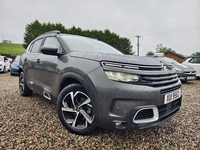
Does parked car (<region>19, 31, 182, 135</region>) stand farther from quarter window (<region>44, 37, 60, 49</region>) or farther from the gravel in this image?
quarter window (<region>44, 37, 60, 49</region>)

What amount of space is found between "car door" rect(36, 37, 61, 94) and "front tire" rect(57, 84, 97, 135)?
0.45 m

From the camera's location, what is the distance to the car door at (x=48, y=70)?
2.36m

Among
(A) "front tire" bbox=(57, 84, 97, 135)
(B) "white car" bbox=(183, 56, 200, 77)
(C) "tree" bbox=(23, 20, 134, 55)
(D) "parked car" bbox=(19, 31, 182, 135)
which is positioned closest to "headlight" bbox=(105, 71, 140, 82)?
(D) "parked car" bbox=(19, 31, 182, 135)

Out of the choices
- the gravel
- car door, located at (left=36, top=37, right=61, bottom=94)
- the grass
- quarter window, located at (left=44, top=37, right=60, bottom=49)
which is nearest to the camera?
the gravel

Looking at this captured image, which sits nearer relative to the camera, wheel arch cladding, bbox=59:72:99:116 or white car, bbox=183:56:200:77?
wheel arch cladding, bbox=59:72:99:116

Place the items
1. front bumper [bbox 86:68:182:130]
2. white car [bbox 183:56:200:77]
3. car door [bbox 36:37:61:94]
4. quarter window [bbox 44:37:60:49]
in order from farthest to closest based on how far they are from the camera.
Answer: white car [bbox 183:56:200:77] < quarter window [bbox 44:37:60:49] < car door [bbox 36:37:61:94] < front bumper [bbox 86:68:182:130]

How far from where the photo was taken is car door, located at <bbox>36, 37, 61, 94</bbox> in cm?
236

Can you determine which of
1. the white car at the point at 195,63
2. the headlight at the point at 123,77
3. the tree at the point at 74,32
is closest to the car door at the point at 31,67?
the headlight at the point at 123,77

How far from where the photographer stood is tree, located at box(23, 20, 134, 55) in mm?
26250

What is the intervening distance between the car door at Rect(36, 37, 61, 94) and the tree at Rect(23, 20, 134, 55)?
74.4 feet

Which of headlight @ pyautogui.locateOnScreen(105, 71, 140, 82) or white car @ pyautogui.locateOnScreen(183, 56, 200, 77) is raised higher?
white car @ pyautogui.locateOnScreen(183, 56, 200, 77)

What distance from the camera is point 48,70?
98.6 inches

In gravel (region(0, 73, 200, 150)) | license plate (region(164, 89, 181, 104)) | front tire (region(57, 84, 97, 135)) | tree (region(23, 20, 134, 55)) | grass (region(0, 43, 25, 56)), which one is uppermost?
tree (region(23, 20, 134, 55))

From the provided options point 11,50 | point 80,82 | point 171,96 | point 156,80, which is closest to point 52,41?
point 80,82
